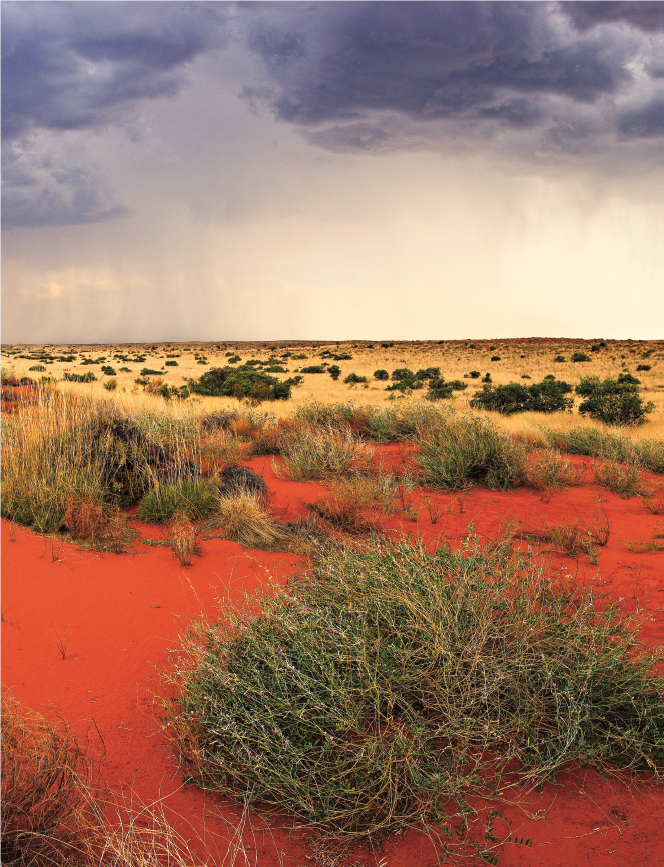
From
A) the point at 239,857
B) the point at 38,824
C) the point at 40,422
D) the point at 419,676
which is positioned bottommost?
the point at 239,857

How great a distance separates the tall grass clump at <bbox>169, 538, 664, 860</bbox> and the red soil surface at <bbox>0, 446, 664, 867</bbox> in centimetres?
15

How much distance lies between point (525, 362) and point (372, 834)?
138ft

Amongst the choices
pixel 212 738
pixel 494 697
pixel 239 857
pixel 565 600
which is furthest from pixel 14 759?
pixel 565 600

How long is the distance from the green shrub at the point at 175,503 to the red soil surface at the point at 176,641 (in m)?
0.27

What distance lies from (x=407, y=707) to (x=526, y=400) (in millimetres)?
16993

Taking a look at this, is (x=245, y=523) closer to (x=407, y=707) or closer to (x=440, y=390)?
(x=407, y=707)

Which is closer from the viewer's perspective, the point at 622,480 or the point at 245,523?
the point at 245,523

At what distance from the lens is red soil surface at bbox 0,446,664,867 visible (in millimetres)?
2430

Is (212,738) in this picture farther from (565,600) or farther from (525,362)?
(525,362)

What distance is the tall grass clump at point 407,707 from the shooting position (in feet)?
8.07

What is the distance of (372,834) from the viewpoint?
94.7 inches

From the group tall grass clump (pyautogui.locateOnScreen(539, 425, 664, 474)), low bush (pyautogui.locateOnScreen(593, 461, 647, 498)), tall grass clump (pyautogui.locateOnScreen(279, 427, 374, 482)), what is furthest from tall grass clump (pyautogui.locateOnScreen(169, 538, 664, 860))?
tall grass clump (pyautogui.locateOnScreen(539, 425, 664, 474))

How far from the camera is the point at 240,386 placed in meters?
21.1

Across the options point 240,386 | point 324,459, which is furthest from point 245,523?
point 240,386
